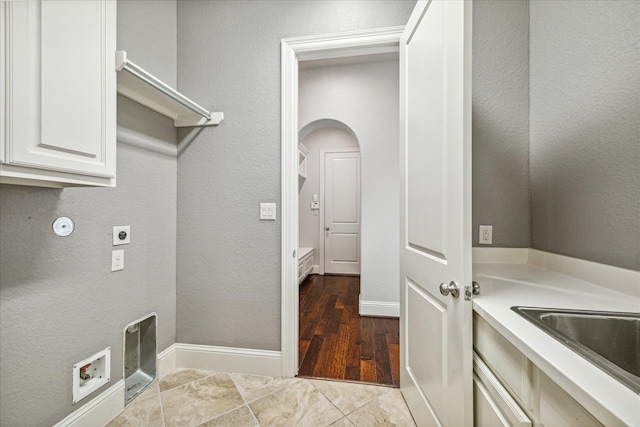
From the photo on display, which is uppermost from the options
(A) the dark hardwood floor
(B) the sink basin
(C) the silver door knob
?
(C) the silver door knob

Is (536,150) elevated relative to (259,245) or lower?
elevated

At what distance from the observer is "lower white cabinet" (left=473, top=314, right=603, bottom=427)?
0.60 metres

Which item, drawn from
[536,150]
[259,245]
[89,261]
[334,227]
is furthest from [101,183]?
[334,227]

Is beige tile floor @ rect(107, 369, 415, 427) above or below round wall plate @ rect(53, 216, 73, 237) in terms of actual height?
below

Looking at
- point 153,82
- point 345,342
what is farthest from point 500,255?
point 153,82

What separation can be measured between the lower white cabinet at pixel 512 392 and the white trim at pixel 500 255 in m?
0.74

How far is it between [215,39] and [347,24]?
94 cm

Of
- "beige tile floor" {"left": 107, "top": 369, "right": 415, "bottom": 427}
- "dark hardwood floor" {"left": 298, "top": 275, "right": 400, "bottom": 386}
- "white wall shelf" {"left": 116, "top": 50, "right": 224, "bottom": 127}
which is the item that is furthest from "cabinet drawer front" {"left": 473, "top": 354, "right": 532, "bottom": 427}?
"white wall shelf" {"left": 116, "top": 50, "right": 224, "bottom": 127}

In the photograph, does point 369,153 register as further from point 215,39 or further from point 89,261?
point 89,261

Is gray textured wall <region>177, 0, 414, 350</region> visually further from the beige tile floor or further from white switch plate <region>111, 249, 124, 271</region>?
white switch plate <region>111, 249, 124, 271</region>

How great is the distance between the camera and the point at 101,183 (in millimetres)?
1080

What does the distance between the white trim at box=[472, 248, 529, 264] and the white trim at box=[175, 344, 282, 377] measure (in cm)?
145

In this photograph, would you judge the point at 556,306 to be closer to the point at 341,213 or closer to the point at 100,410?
the point at 100,410

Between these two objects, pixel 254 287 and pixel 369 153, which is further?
pixel 369 153
